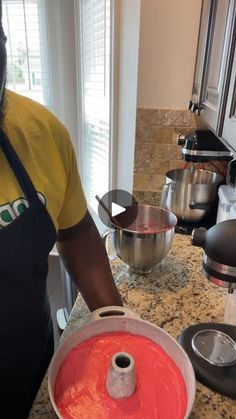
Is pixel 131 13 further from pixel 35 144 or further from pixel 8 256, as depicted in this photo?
pixel 8 256

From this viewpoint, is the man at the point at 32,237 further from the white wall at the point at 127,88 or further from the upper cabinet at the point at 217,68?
the white wall at the point at 127,88

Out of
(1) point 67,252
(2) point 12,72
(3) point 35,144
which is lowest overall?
(1) point 67,252

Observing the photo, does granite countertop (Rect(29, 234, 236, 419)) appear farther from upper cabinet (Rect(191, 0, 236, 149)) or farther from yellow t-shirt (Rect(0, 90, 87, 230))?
upper cabinet (Rect(191, 0, 236, 149))

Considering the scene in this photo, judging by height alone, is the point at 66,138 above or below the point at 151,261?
above

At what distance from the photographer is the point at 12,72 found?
2049 millimetres

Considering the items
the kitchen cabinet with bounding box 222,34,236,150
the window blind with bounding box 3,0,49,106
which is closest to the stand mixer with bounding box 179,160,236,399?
the kitchen cabinet with bounding box 222,34,236,150

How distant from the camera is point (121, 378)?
1.38 feet

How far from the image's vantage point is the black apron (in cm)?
54

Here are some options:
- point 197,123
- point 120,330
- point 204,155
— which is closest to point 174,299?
point 120,330

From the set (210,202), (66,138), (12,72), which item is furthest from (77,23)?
(66,138)

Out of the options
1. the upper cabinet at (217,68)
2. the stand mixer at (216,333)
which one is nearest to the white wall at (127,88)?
the upper cabinet at (217,68)

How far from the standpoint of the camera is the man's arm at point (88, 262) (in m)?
0.71

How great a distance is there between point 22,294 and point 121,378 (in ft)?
0.80

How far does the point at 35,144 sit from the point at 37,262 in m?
0.22
